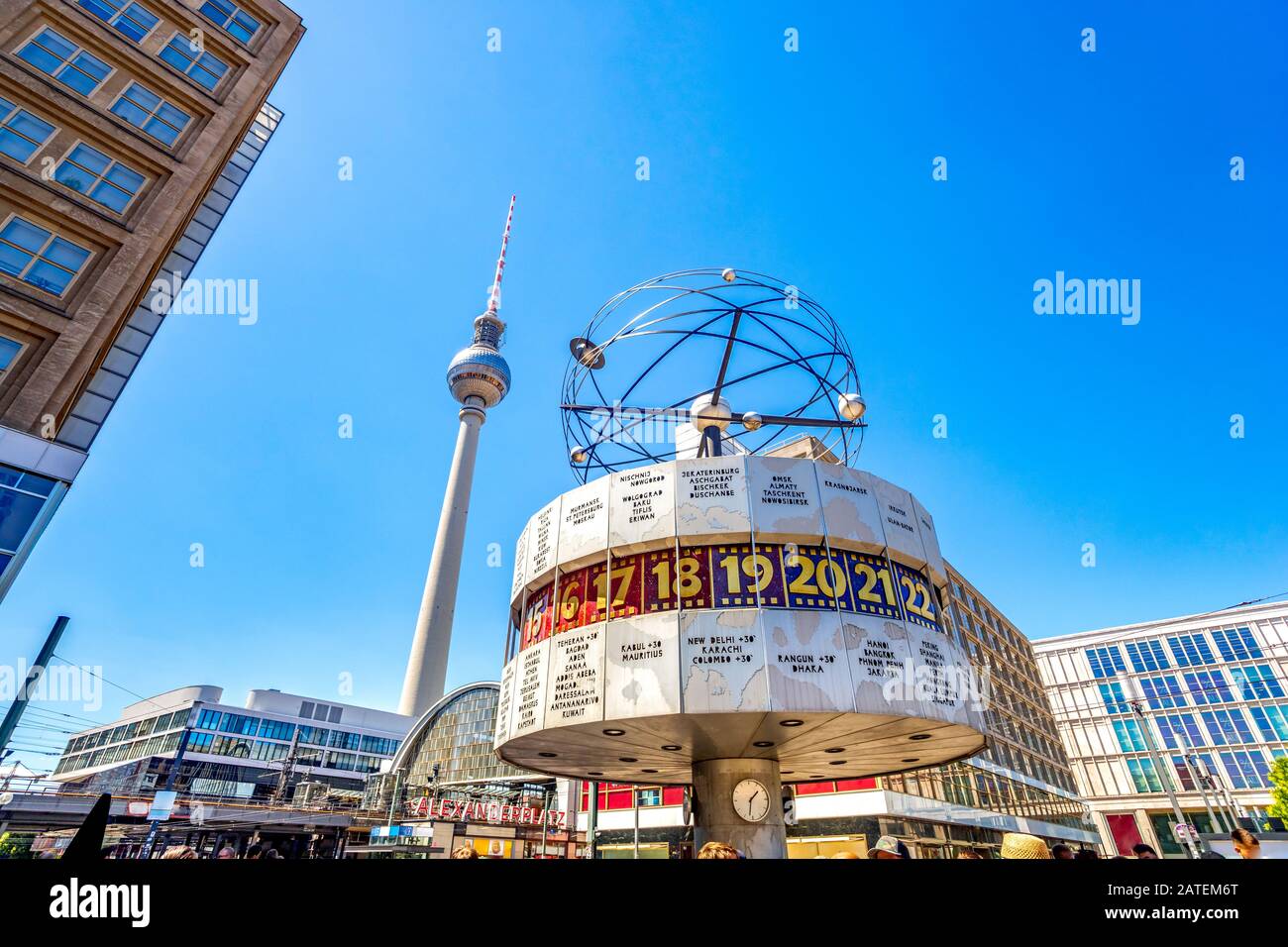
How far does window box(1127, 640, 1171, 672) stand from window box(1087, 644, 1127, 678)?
1.35 metres

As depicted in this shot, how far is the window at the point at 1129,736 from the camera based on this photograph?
219 feet

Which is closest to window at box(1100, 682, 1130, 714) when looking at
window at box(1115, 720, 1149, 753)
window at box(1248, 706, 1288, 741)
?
window at box(1115, 720, 1149, 753)

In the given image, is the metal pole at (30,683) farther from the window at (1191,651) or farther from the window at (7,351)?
the window at (1191,651)

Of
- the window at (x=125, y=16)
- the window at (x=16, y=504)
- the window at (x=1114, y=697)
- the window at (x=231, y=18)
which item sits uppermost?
the window at (x=231, y=18)

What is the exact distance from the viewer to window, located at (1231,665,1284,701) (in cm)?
6444

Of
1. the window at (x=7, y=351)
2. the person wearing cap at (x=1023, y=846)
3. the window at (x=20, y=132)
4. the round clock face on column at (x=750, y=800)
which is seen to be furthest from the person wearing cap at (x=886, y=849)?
the window at (x=20, y=132)

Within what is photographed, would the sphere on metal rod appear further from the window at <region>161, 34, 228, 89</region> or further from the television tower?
the television tower

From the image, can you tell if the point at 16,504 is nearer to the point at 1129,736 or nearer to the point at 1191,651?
the point at 1129,736

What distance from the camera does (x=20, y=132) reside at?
851 inches

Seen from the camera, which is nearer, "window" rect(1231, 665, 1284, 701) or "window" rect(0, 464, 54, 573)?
"window" rect(0, 464, 54, 573)

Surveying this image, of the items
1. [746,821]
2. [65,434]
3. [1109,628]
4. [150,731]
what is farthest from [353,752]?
[1109,628]

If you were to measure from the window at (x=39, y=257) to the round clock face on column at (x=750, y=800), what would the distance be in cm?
2875

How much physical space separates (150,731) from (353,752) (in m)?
28.9

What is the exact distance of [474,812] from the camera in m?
44.1
